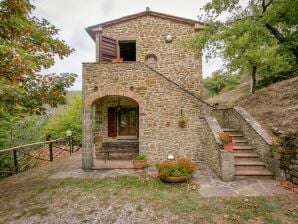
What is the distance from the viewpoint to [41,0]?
5.49 meters

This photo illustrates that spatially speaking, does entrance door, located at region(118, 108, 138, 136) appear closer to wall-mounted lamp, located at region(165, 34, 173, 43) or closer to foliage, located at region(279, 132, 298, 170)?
wall-mounted lamp, located at region(165, 34, 173, 43)

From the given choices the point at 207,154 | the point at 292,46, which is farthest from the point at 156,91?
the point at 292,46

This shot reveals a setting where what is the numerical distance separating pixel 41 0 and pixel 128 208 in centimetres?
613

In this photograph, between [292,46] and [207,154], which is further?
[292,46]

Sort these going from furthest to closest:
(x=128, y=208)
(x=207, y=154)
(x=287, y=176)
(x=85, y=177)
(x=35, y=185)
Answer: (x=207, y=154), (x=85, y=177), (x=35, y=185), (x=287, y=176), (x=128, y=208)

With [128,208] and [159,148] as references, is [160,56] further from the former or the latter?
[128,208]

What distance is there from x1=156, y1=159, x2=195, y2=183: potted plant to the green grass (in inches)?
7.4

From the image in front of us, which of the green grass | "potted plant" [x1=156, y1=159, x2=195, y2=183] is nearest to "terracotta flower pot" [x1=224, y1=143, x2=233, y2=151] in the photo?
"potted plant" [x1=156, y1=159, x2=195, y2=183]

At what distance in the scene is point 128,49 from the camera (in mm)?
11992

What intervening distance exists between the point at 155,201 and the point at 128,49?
948 cm

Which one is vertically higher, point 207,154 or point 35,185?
point 207,154

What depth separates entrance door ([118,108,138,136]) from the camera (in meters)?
10.5

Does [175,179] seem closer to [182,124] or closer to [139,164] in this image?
[139,164]

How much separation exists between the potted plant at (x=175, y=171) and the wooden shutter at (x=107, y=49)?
5.82 meters
